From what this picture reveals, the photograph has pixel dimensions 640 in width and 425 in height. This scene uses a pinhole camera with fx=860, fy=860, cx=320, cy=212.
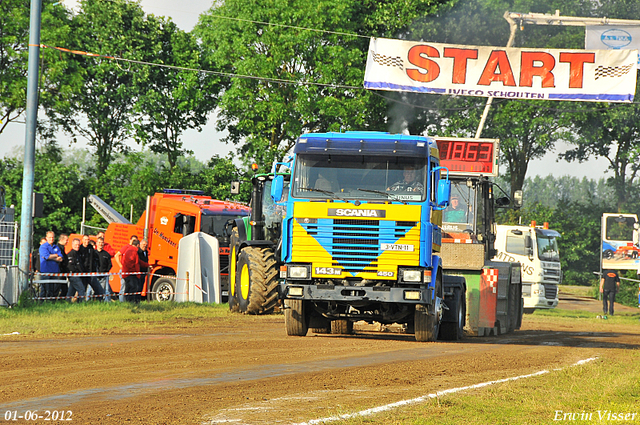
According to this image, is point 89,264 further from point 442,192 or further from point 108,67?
point 108,67

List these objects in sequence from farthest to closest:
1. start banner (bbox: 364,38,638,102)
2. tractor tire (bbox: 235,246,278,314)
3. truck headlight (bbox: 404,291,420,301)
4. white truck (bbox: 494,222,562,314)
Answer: start banner (bbox: 364,38,638,102) → white truck (bbox: 494,222,562,314) → tractor tire (bbox: 235,246,278,314) → truck headlight (bbox: 404,291,420,301)

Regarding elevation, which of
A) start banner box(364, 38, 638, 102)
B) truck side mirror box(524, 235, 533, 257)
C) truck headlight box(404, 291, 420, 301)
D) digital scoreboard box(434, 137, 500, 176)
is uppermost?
start banner box(364, 38, 638, 102)

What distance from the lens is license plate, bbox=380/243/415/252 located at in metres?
13.6

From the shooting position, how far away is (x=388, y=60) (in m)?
31.0

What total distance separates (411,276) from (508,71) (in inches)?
733

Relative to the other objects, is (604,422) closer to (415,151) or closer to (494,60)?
(415,151)

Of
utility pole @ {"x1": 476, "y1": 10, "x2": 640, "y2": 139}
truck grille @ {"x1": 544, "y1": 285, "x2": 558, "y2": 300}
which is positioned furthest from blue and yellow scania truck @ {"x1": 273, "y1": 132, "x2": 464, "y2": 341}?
utility pole @ {"x1": 476, "y1": 10, "x2": 640, "y2": 139}

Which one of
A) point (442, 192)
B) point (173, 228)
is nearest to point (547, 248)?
point (173, 228)

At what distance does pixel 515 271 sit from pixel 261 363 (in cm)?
1132

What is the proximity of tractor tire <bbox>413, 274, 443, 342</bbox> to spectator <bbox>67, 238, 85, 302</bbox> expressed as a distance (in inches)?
409

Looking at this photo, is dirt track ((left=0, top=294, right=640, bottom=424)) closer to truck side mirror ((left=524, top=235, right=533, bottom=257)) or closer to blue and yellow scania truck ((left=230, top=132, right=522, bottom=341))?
blue and yellow scania truck ((left=230, top=132, right=522, bottom=341))

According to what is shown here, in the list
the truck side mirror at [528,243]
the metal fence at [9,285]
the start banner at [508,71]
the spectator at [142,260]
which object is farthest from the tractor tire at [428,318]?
the start banner at [508,71]

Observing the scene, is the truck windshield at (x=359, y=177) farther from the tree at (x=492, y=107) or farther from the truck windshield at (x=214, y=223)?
the tree at (x=492, y=107)

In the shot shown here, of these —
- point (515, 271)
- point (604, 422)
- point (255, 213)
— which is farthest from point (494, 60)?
point (604, 422)
